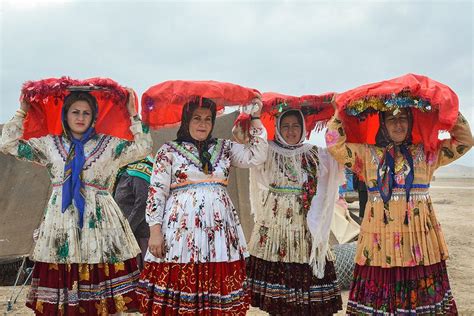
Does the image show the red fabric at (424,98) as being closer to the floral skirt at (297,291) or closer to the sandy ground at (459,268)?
the floral skirt at (297,291)

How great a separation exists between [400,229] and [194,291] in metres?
1.43

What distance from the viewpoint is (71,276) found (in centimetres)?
321

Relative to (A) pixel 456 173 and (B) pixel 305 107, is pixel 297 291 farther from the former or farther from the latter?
(A) pixel 456 173

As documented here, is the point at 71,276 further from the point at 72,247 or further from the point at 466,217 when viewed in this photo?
the point at 466,217

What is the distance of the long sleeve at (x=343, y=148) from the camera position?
3.39m

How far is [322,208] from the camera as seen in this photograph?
12.4 feet

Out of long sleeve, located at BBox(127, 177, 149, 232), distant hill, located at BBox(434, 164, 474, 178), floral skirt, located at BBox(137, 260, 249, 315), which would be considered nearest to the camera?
floral skirt, located at BBox(137, 260, 249, 315)

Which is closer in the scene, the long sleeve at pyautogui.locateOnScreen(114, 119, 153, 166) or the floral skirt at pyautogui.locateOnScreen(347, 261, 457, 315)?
the floral skirt at pyautogui.locateOnScreen(347, 261, 457, 315)

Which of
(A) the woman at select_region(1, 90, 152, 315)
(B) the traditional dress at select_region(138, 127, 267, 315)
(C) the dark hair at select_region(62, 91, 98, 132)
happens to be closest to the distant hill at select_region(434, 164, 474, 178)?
(B) the traditional dress at select_region(138, 127, 267, 315)

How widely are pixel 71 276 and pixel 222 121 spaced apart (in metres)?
3.68

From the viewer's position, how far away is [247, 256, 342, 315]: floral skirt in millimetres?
3666

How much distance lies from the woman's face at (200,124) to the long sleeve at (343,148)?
0.88m

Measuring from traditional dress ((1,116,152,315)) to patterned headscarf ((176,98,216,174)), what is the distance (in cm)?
30

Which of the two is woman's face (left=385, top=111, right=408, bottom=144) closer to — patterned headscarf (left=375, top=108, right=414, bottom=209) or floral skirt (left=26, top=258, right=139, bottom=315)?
patterned headscarf (left=375, top=108, right=414, bottom=209)
